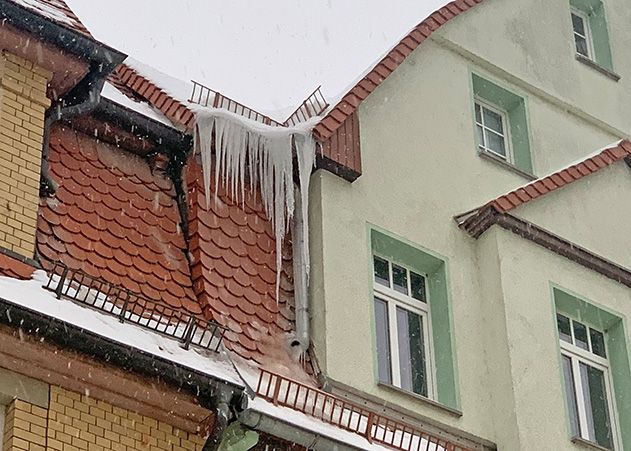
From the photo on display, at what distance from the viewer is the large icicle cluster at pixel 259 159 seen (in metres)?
13.4

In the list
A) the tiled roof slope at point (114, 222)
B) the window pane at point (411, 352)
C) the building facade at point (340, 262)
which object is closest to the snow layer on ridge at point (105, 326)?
the building facade at point (340, 262)

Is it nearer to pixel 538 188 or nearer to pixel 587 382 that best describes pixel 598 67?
pixel 538 188

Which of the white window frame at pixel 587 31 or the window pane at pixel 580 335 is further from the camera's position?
the white window frame at pixel 587 31

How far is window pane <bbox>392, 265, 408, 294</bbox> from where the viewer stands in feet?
45.9

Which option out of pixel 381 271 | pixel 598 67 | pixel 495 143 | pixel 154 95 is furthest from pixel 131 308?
pixel 598 67

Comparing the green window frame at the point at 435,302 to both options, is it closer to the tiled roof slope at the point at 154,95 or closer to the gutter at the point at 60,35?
the tiled roof slope at the point at 154,95

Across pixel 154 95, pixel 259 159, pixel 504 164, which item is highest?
pixel 504 164

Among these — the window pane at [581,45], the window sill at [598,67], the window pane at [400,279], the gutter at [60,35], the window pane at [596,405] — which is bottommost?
the window pane at [596,405]

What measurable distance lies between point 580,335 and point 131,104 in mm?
4638

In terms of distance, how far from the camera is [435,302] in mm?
14062

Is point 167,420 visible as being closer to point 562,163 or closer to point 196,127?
point 196,127

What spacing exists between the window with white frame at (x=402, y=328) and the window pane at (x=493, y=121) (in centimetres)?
250

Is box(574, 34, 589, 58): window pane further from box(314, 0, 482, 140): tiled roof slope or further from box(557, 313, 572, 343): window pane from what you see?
box(557, 313, 572, 343): window pane

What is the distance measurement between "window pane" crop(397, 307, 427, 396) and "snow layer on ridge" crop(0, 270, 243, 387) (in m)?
2.32
